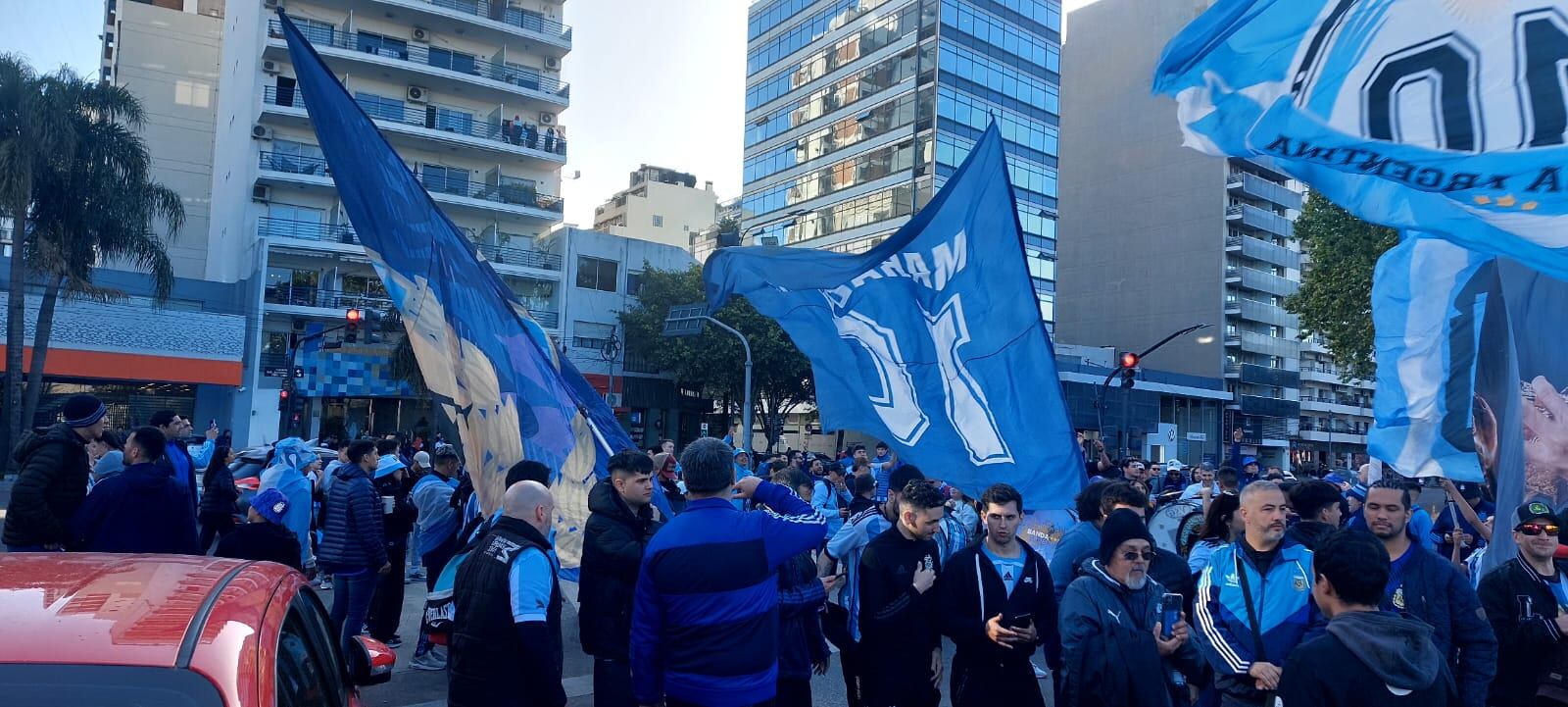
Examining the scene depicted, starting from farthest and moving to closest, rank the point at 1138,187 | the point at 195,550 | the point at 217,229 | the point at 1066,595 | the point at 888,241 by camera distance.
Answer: the point at 1138,187 < the point at 217,229 < the point at 888,241 < the point at 195,550 < the point at 1066,595

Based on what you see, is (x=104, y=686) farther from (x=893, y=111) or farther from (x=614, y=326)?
(x=893, y=111)

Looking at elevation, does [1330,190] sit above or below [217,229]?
below

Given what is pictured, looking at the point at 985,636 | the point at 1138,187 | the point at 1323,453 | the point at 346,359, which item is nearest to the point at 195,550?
the point at 985,636

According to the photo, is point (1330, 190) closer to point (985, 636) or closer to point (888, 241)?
point (888, 241)

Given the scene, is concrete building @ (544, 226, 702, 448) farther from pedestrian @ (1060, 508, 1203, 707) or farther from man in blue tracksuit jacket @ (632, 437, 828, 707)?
pedestrian @ (1060, 508, 1203, 707)

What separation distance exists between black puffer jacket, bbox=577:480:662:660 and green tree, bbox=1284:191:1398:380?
30.4 m

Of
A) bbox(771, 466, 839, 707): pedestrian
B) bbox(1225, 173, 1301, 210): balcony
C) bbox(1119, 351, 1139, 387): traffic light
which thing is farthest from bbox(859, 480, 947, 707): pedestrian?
bbox(1225, 173, 1301, 210): balcony

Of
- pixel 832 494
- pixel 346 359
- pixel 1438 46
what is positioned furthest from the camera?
pixel 346 359

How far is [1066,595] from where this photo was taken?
458 cm

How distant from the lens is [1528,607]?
4.88 metres

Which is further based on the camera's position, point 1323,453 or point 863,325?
point 1323,453

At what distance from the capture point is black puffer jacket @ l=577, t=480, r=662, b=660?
4906 millimetres

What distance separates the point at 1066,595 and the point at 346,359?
1503 inches

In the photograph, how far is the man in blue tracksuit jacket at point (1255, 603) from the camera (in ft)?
14.0
